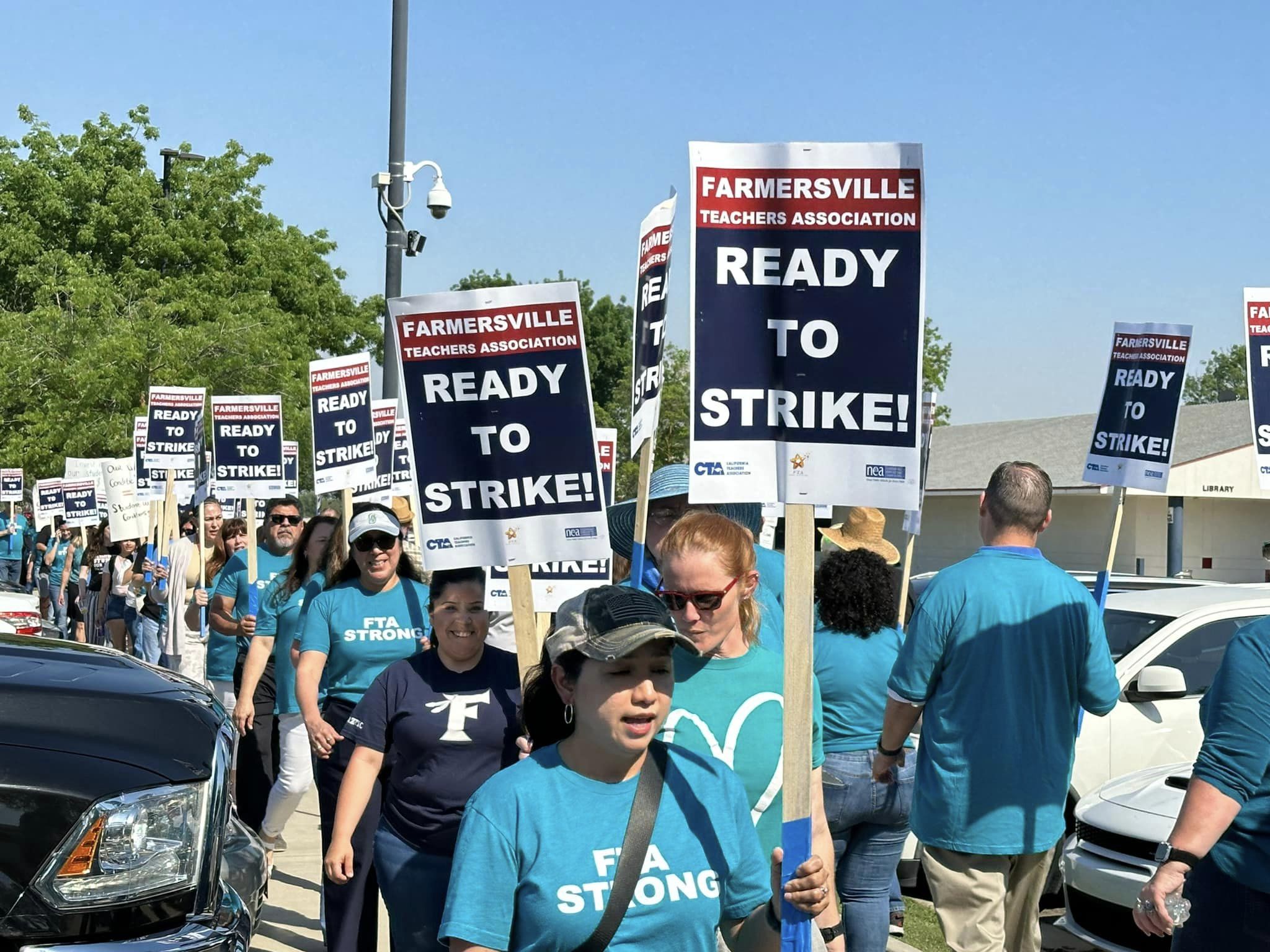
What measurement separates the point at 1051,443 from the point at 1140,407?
34989 mm

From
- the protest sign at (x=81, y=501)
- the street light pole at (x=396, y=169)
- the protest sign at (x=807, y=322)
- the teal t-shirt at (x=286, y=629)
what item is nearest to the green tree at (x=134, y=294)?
the protest sign at (x=81, y=501)

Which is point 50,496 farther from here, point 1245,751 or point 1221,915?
point 1245,751

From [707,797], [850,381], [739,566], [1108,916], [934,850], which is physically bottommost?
[1108,916]

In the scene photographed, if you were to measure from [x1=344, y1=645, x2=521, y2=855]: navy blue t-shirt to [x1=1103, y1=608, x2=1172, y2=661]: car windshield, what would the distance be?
5065 mm

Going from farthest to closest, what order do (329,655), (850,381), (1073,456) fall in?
(1073,456) → (329,655) → (850,381)

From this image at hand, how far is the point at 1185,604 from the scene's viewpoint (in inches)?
366

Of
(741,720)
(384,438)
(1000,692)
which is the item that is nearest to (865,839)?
(1000,692)

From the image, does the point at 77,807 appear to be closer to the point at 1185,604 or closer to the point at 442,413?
the point at 442,413

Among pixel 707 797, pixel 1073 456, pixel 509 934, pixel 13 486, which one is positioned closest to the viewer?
pixel 509 934

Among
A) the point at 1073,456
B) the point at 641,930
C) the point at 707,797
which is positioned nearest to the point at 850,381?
the point at 707,797

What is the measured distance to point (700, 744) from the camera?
380 centimetres

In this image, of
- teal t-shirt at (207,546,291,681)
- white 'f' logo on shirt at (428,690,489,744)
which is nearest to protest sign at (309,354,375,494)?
teal t-shirt at (207,546,291,681)

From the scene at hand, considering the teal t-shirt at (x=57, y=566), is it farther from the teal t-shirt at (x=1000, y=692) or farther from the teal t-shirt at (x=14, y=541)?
the teal t-shirt at (x=1000, y=692)

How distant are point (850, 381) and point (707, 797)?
1.18 m
